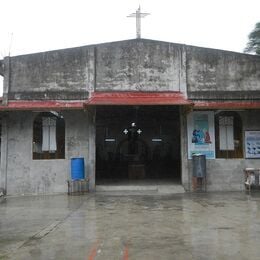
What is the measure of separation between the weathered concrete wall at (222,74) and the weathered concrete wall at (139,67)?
0.44 meters

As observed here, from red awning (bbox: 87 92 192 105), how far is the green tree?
18.7 feet

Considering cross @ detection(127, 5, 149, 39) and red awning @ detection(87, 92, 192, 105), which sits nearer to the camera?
red awning @ detection(87, 92, 192, 105)

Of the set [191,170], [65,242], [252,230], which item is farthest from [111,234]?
[191,170]

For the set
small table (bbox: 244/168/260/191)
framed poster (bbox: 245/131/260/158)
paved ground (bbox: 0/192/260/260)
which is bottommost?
paved ground (bbox: 0/192/260/260)

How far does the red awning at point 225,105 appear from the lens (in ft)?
54.9

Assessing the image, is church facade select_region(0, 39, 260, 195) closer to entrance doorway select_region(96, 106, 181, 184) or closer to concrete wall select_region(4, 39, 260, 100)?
concrete wall select_region(4, 39, 260, 100)

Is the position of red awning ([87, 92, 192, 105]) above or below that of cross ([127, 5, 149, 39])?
below

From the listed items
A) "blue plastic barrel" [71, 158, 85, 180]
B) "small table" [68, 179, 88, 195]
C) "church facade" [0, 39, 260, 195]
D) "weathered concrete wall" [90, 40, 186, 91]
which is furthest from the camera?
"weathered concrete wall" [90, 40, 186, 91]

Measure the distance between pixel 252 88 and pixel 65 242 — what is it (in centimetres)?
1271

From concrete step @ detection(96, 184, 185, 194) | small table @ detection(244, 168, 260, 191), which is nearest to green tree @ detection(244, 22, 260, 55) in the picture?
small table @ detection(244, 168, 260, 191)

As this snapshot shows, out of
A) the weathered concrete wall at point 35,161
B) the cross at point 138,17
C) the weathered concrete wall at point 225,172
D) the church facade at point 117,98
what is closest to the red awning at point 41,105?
the church facade at point 117,98

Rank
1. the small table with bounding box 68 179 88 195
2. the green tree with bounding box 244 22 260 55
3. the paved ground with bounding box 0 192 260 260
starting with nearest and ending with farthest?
1. the paved ground with bounding box 0 192 260 260
2. the small table with bounding box 68 179 88 195
3. the green tree with bounding box 244 22 260 55

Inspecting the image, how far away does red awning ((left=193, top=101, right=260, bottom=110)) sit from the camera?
1673cm

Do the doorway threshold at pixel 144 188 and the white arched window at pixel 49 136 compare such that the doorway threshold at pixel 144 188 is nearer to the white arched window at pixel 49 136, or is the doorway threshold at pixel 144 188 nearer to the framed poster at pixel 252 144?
the white arched window at pixel 49 136
